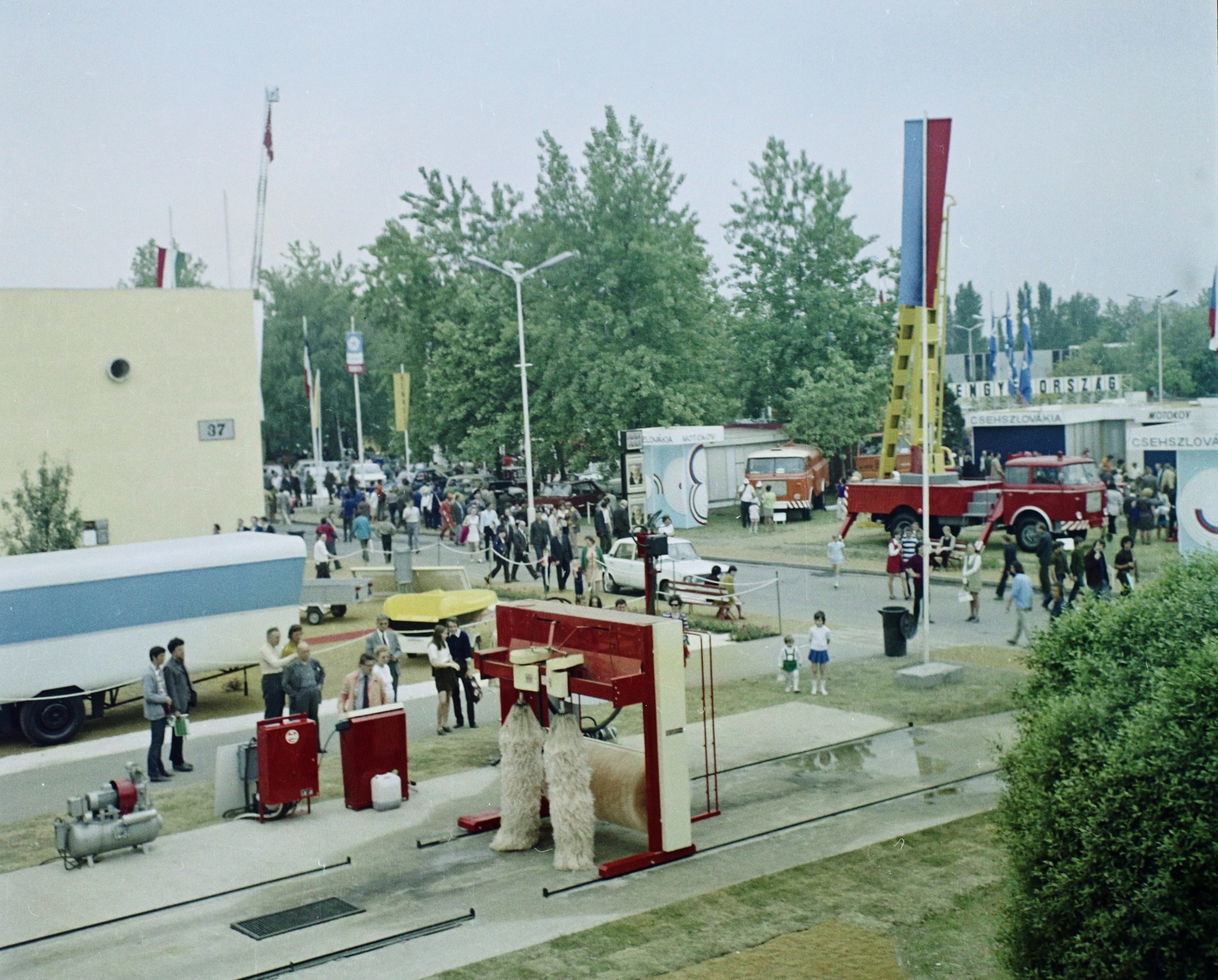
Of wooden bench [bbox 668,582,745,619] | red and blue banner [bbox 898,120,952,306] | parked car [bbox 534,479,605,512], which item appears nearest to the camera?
red and blue banner [bbox 898,120,952,306]

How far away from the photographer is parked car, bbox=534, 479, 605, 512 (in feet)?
131

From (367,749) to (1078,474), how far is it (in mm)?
21752

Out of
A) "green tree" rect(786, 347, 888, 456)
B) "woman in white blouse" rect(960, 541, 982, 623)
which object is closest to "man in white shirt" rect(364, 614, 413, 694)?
"woman in white blouse" rect(960, 541, 982, 623)

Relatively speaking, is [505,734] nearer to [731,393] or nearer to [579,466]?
[579,466]

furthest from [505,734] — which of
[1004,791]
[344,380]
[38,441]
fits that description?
[344,380]

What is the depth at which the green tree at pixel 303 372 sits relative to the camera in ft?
251

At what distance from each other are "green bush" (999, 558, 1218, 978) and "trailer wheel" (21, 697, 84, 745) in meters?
13.2

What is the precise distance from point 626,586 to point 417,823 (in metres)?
14.9

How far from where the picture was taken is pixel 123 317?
32125 millimetres

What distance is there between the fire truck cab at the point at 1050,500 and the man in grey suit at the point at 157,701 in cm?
2115

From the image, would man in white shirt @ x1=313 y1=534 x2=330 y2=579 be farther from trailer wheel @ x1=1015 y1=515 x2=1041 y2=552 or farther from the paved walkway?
trailer wheel @ x1=1015 y1=515 x2=1041 y2=552

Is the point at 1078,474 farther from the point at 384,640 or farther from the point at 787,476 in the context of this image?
the point at 384,640

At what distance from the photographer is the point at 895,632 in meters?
19.7

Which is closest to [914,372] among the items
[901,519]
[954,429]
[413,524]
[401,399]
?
[901,519]
